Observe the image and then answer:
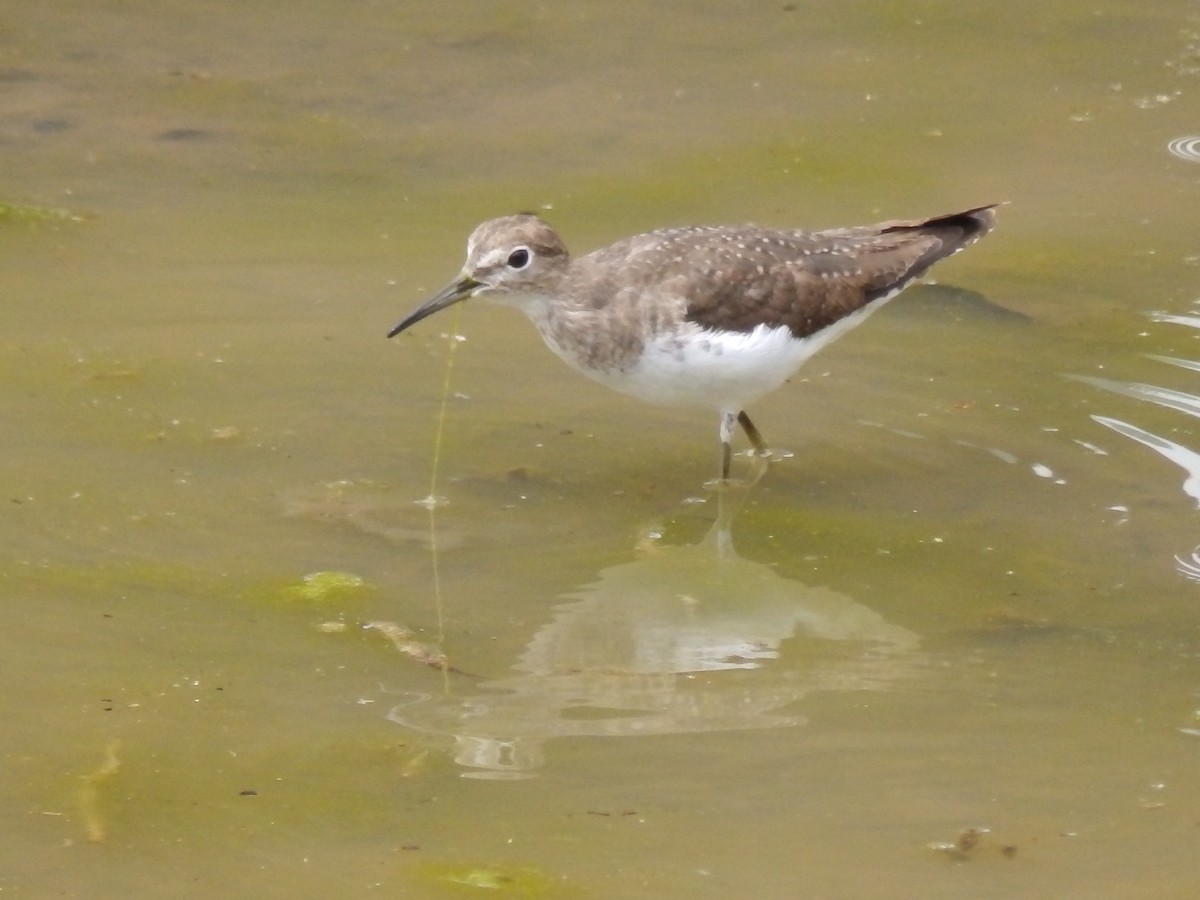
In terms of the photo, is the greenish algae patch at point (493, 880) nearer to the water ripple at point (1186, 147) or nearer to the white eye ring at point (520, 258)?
the white eye ring at point (520, 258)

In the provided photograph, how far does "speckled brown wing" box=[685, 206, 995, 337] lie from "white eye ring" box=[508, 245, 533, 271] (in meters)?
0.63

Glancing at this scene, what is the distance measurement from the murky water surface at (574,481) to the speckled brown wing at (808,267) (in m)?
0.53

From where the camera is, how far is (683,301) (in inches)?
285

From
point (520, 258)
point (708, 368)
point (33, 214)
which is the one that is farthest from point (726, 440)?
point (33, 214)

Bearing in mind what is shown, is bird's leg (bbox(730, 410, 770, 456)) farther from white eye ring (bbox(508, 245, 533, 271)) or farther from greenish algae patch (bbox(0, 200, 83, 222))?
greenish algae patch (bbox(0, 200, 83, 222))

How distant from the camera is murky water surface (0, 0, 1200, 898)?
5000 mm

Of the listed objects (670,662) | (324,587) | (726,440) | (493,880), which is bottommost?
(493,880)

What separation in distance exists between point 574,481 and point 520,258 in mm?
873

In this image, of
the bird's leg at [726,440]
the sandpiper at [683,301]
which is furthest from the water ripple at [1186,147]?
the bird's leg at [726,440]

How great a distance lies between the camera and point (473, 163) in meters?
10.4

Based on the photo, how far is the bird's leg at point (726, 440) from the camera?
24.7 ft

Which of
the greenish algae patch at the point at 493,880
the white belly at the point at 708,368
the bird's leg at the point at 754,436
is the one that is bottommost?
the greenish algae patch at the point at 493,880

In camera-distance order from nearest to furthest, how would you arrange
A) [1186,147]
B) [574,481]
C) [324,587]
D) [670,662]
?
[670,662]
[324,587]
[574,481]
[1186,147]

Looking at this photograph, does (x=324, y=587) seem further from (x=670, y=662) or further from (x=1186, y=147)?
(x=1186, y=147)
